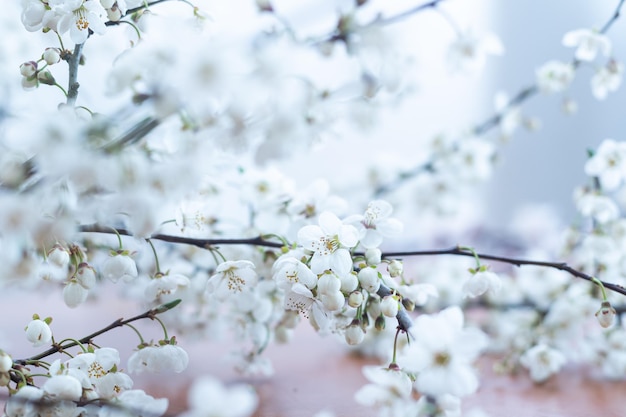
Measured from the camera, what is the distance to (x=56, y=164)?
31 cm

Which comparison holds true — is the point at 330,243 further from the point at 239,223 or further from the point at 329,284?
the point at 239,223

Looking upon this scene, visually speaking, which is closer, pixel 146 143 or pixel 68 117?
pixel 68 117

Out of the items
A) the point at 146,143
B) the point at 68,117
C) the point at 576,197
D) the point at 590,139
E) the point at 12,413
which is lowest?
the point at 12,413

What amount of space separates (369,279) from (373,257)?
21 millimetres

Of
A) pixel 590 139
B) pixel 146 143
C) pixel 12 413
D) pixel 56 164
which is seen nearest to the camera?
pixel 56 164

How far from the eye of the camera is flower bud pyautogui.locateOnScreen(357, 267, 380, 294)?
45 cm

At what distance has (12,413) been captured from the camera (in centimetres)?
42

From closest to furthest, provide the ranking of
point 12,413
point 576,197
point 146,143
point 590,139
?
point 12,413, point 146,143, point 576,197, point 590,139

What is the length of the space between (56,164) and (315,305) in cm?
22

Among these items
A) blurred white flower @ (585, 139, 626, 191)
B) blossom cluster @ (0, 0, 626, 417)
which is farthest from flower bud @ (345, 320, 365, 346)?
blurred white flower @ (585, 139, 626, 191)

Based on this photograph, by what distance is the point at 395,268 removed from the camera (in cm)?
48

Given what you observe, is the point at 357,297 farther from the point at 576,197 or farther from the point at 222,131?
the point at 576,197

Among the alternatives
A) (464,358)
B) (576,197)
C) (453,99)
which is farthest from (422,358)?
(453,99)

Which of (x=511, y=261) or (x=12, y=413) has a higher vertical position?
(x=511, y=261)
